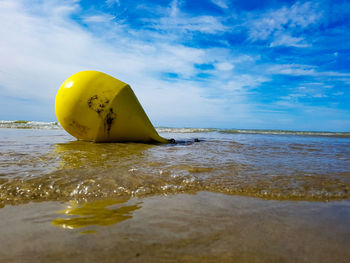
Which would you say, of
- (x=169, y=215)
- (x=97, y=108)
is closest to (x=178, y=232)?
(x=169, y=215)

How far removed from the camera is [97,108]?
4664 millimetres

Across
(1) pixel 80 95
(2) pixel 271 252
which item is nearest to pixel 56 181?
(2) pixel 271 252

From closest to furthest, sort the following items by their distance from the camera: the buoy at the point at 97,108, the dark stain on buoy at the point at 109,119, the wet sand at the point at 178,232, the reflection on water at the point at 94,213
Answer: the wet sand at the point at 178,232, the reflection on water at the point at 94,213, the buoy at the point at 97,108, the dark stain on buoy at the point at 109,119

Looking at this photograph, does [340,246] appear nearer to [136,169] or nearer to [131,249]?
[131,249]

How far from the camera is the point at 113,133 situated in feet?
16.5

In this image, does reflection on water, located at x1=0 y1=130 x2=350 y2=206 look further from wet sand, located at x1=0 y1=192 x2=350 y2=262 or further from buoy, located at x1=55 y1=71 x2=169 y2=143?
buoy, located at x1=55 y1=71 x2=169 y2=143

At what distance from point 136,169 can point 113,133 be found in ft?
8.64

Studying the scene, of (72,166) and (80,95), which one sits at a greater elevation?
(80,95)

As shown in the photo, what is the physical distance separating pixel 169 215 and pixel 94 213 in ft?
1.66

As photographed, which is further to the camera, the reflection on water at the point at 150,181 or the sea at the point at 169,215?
the reflection on water at the point at 150,181

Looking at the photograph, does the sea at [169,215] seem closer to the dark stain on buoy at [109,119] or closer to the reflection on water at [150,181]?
the reflection on water at [150,181]

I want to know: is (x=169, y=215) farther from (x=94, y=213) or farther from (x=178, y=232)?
(x=94, y=213)

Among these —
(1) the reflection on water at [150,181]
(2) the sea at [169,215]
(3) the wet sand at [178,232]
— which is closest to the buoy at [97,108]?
(1) the reflection on water at [150,181]

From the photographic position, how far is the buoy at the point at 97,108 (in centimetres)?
465
